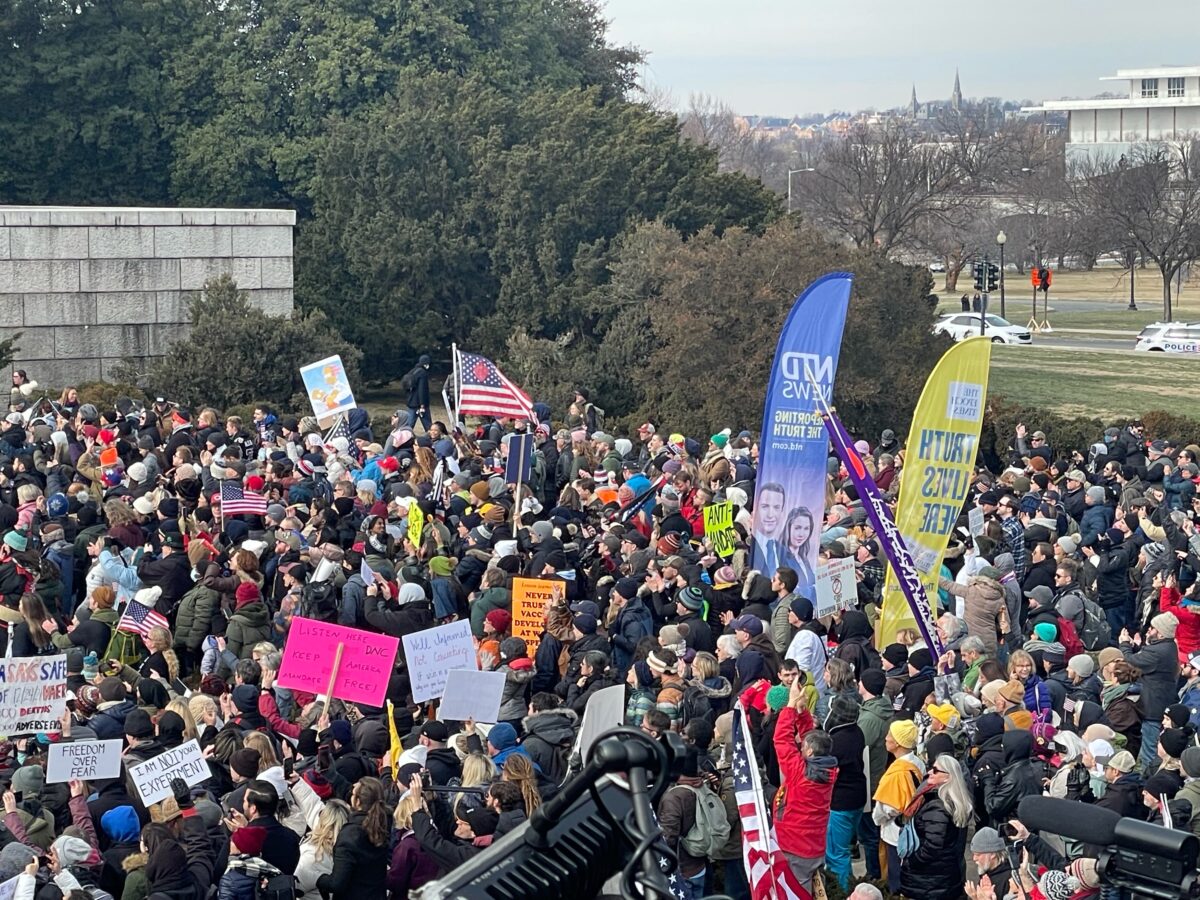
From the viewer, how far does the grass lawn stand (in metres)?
33.6

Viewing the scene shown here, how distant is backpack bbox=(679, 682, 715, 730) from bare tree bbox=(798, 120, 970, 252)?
140 feet

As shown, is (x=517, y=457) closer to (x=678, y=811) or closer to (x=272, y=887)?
(x=678, y=811)

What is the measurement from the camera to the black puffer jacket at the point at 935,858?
344 inches

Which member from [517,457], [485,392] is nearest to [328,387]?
[485,392]

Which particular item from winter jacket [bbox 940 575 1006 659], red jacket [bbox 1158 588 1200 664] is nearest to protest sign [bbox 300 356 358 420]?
winter jacket [bbox 940 575 1006 659]

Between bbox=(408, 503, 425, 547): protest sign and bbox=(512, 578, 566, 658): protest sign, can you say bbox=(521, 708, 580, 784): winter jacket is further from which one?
bbox=(408, 503, 425, 547): protest sign

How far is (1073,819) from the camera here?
3344 millimetres

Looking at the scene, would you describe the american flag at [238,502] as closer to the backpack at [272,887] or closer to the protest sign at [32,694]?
the protest sign at [32,694]

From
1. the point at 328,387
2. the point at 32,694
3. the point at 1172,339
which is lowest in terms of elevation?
the point at 32,694

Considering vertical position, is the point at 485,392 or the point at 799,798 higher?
the point at 485,392

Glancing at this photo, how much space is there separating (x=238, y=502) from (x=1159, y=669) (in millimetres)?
7721

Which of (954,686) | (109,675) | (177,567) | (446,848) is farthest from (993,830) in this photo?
(177,567)

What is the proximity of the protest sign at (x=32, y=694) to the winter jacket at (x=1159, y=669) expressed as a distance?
6.34m

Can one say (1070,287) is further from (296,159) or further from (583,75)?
(296,159)
